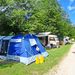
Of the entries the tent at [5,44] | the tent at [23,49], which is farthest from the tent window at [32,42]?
the tent at [5,44]

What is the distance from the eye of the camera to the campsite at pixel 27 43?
525 inches

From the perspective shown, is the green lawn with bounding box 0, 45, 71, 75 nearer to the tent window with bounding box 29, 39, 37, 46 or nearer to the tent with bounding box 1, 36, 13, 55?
the tent window with bounding box 29, 39, 37, 46

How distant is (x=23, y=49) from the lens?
16234 millimetres

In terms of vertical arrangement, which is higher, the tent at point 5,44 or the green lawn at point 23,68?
the tent at point 5,44

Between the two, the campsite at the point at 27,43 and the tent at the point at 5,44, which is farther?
the tent at the point at 5,44

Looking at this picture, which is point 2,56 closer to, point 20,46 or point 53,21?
point 20,46

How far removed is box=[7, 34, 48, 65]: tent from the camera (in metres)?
15.8

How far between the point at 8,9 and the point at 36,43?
561 centimetres

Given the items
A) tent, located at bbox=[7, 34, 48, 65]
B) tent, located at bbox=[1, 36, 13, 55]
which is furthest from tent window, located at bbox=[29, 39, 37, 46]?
tent, located at bbox=[1, 36, 13, 55]

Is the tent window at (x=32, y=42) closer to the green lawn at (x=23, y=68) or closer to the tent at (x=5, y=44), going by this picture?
the tent at (x=5, y=44)

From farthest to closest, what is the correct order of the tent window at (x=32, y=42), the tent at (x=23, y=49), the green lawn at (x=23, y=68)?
the tent window at (x=32, y=42), the tent at (x=23, y=49), the green lawn at (x=23, y=68)

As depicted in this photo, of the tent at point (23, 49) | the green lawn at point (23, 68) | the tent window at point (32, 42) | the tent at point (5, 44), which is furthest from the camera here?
the tent at point (5, 44)

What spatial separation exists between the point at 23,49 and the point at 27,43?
0.68m

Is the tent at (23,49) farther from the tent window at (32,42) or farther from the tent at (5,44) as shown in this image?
the tent at (5,44)
